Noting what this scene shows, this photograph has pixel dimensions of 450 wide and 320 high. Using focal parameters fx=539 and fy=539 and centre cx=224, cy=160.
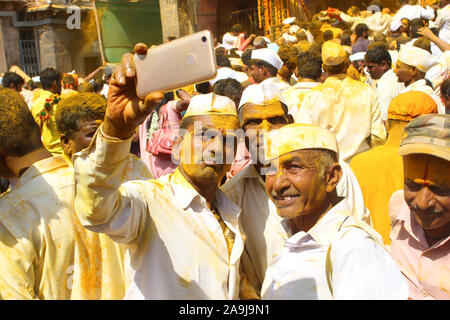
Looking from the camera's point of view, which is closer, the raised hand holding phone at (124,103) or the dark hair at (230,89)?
the raised hand holding phone at (124,103)

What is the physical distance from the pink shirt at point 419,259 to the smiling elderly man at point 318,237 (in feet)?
0.89

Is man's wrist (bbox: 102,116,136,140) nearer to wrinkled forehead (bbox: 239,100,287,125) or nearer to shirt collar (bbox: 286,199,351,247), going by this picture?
shirt collar (bbox: 286,199,351,247)

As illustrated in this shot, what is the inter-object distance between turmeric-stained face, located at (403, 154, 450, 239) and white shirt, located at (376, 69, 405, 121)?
173 inches

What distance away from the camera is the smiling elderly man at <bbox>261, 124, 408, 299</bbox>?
187 centimetres

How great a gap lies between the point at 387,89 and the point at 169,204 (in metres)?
4.83

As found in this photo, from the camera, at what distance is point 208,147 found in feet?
9.05

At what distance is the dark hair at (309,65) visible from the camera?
228 inches

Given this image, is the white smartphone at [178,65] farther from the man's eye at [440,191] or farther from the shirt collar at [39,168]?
the man's eye at [440,191]

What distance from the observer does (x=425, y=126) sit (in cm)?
233

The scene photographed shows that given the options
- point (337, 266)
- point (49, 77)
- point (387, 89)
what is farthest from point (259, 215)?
point (49, 77)

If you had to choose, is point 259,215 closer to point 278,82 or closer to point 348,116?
point 348,116

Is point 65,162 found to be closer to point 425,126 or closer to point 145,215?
point 145,215

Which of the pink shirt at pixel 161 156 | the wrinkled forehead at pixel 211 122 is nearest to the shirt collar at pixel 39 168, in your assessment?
the wrinkled forehead at pixel 211 122

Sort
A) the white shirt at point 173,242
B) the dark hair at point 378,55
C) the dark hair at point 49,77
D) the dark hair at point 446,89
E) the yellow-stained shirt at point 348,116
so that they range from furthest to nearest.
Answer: the dark hair at point 49,77, the dark hair at point 378,55, the yellow-stained shirt at point 348,116, the dark hair at point 446,89, the white shirt at point 173,242
